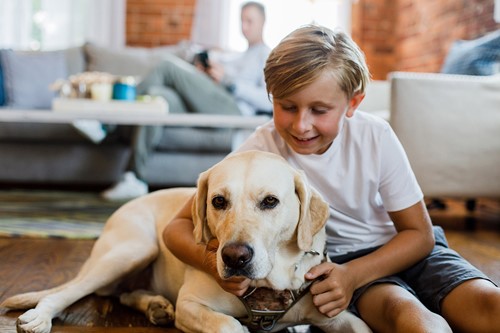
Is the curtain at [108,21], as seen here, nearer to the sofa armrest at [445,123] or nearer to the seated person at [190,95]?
the seated person at [190,95]

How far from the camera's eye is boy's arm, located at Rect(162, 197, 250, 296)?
52.9 inches

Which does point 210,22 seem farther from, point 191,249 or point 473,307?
point 473,307

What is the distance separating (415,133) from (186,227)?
6.26 ft

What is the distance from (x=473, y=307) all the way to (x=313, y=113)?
22.9 inches

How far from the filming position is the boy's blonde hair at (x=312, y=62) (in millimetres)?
1463

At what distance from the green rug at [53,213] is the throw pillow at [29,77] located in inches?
31.3

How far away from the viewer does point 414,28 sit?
5926 millimetres

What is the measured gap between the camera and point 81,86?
338 cm

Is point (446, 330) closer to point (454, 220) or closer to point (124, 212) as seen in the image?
point (124, 212)

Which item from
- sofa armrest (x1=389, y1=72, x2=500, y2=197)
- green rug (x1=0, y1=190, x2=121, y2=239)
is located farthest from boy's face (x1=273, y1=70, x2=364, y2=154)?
sofa armrest (x1=389, y1=72, x2=500, y2=197)

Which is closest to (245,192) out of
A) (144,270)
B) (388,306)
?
(388,306)

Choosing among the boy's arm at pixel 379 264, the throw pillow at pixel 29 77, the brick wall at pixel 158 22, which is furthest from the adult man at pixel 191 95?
the boy's arm at pixel 379 264

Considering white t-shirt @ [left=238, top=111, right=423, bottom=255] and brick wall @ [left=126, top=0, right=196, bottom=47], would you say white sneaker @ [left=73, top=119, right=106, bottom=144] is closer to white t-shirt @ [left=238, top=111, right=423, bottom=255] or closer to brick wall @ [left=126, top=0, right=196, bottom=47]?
white t-shirt @ [left=238, top=111, right=423, bottom=255]

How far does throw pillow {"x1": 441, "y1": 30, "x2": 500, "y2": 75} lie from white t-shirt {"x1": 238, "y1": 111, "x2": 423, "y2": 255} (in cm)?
231
